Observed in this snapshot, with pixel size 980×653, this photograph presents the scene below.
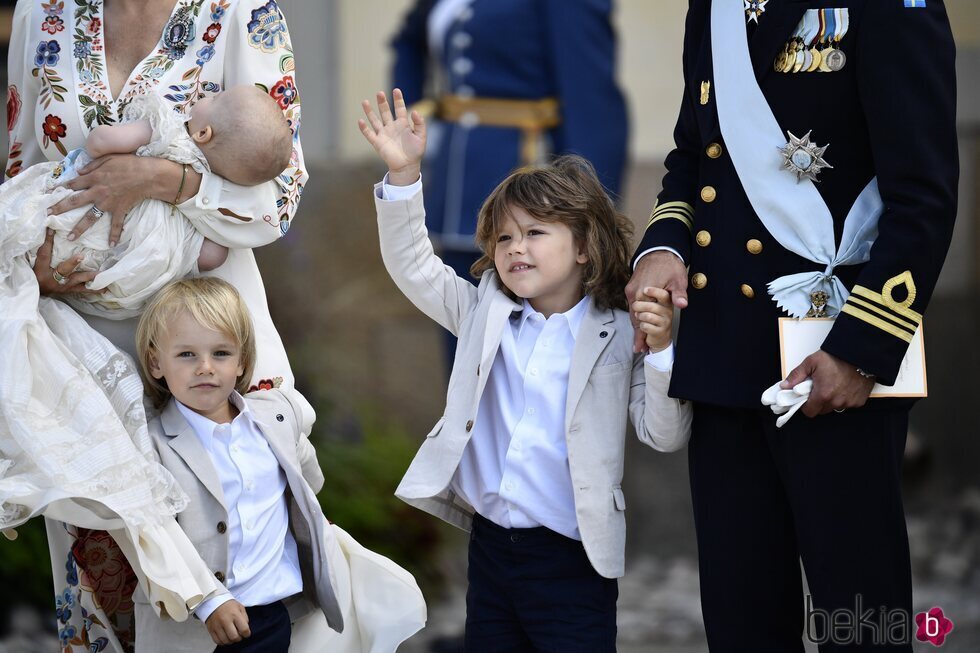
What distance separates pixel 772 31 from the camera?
7.80ft

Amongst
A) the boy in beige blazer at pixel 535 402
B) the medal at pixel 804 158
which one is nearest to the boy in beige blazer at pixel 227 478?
the boy in beige blazer at pixel 535 402

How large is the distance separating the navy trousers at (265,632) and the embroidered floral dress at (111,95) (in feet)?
0.89

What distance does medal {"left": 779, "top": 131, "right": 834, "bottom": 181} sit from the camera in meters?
2.35

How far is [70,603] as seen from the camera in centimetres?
266

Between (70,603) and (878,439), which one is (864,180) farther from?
(70,603)

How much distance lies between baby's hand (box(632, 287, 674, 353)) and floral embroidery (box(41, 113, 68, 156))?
3.69 ft

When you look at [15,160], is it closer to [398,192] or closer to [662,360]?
[398,192]

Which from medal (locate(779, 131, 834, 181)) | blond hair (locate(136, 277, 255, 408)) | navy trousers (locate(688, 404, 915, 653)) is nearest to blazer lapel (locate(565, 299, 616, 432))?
navy trousers (locate(688, 404, 915, 653))

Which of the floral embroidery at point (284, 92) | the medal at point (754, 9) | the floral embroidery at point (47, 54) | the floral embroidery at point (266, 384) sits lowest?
the floral embroidery at point (266, 384)

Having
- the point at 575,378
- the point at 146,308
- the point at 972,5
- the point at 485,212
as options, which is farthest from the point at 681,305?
the point at 972,5

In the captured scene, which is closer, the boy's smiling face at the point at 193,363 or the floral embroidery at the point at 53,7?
the boy's smiling face at the point at 193,363

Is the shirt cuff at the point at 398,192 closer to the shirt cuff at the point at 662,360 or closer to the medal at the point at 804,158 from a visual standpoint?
the shirt cuff at the point at 662,360

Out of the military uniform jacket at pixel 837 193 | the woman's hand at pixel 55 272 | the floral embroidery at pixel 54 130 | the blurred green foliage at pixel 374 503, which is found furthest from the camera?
the blurred green foliage at pixel 374 503

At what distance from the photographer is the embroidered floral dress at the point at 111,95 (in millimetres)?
2570
